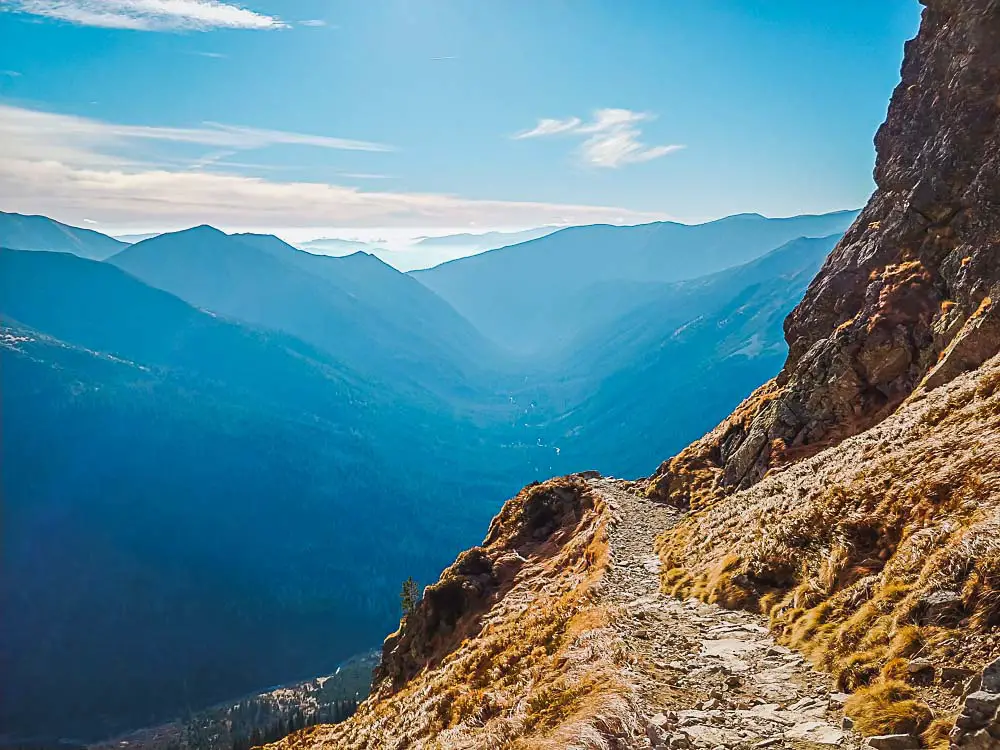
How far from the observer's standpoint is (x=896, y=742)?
10.8 meters

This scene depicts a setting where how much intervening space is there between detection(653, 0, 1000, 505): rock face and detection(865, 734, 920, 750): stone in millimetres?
30867

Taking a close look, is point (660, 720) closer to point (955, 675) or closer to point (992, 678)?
point (955, 675)

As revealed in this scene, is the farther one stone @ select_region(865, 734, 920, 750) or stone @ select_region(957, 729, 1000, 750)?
stone @ select_region(865, 734, 920, 750)

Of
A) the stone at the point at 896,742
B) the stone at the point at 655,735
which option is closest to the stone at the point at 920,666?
the stone at the point at 896,742

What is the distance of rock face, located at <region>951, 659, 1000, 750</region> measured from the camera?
9047 mm

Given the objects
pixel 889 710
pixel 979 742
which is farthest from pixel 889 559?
pixel 979 742

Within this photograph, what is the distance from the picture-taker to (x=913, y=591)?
47.8ft

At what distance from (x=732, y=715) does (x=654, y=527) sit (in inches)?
1345

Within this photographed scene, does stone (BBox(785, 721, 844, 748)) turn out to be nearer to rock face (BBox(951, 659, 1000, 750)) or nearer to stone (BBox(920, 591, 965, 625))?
rock face (BBox(951, 659, 1000, 750))

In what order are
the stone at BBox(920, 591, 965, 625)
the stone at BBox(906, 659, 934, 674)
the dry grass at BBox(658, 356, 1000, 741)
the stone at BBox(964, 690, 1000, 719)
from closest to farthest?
1. the stone at BBox(964, 690, 1000, 719)
2. the stone at BBox(906, 659, 934, 674)
3. the dry grass at BBox(658, 356, 1000, 741)
4. the stone at BBox(920, 591, 965, 625)

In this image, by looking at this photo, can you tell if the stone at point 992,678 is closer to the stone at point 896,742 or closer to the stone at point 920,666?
the stone at point 896,742

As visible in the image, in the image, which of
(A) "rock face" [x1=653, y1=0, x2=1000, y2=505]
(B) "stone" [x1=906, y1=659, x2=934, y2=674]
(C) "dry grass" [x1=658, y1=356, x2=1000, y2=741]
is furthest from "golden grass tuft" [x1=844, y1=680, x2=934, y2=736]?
(A) "rock face" [x1=653, y1=0, x2=1000, y2=505]

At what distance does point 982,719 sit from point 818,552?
11744 millimetres

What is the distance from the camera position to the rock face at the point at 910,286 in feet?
139
